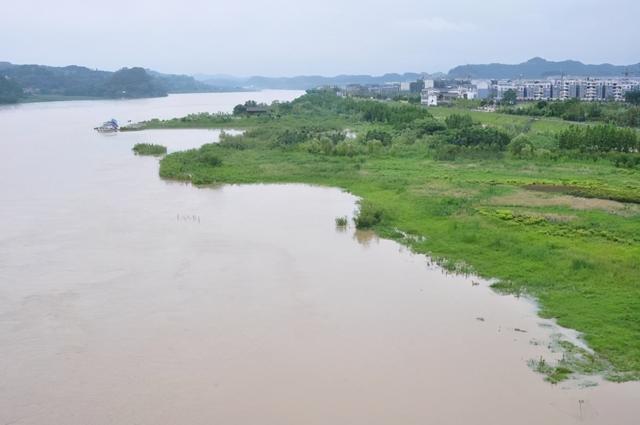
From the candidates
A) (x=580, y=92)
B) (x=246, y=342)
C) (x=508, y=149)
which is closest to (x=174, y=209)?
(x=246, y=342)

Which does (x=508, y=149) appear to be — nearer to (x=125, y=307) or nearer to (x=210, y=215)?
(x=210, y=215)

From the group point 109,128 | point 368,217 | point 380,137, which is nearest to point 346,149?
point 380,137

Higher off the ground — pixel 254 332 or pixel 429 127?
pixel 429 127

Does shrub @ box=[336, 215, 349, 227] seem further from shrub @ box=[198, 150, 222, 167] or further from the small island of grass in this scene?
the small island of grass

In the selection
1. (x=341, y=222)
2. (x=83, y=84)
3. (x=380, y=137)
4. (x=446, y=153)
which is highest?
(x=83, y=84)

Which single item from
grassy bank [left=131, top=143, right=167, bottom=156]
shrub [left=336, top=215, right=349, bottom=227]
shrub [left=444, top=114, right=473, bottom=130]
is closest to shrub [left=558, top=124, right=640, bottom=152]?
shrub [left=444, top=114, right=473, bottom=130]

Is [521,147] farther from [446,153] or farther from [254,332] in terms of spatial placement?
[254,332]
